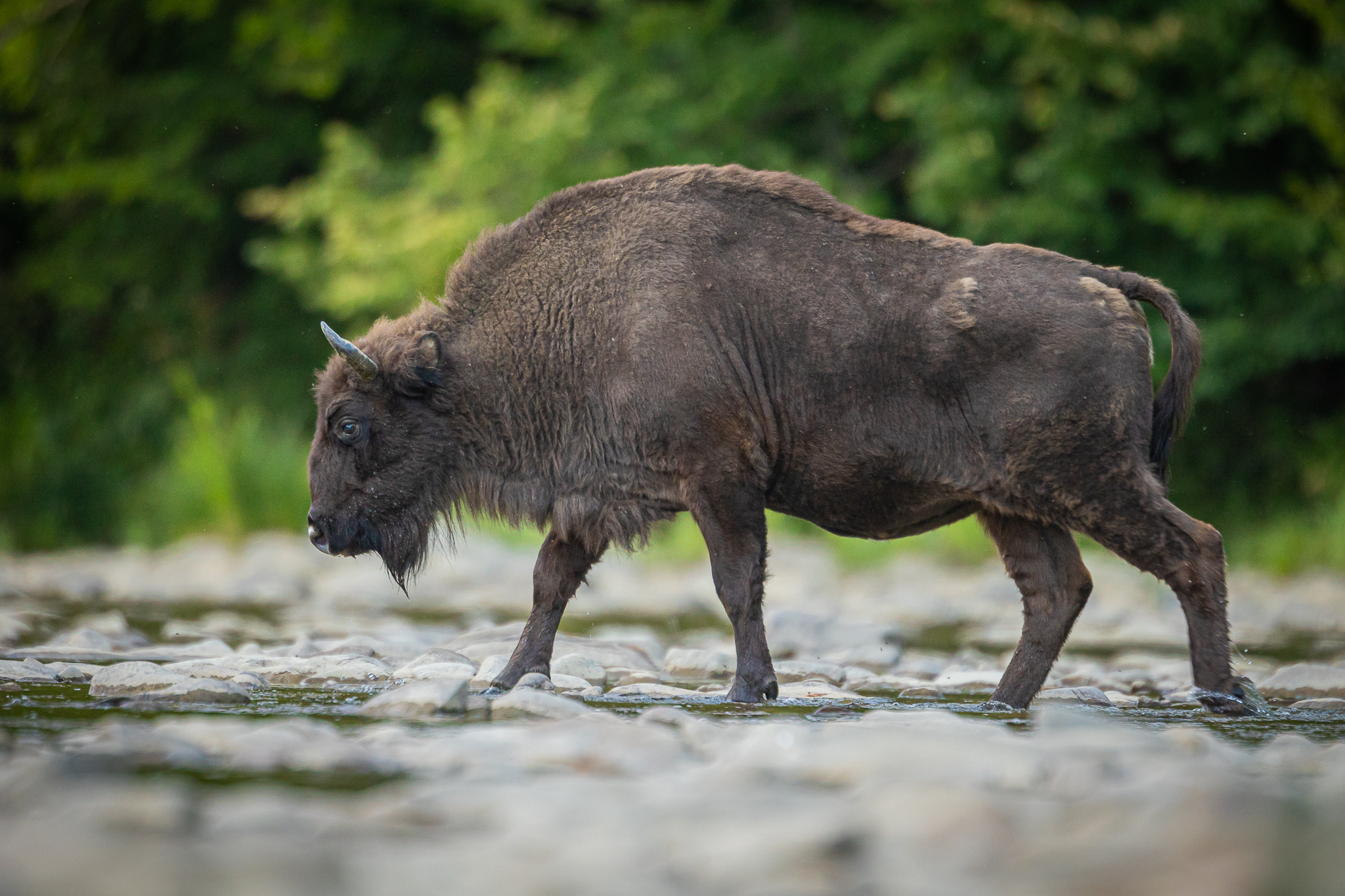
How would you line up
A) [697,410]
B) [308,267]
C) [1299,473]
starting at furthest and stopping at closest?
[308,267] < [1299,473] < [697,410]

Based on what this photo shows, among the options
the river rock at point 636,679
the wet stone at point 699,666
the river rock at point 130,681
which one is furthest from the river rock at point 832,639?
the river rock at point 130,681

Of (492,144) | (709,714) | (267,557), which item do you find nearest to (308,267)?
(492,144)

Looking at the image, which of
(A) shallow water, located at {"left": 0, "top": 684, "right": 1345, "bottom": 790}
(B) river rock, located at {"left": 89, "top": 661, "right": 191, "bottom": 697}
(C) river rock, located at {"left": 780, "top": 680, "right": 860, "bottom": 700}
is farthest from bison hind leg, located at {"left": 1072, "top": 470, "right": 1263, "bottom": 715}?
(B) river rock, located at {"left": 89, "top": 661, "right": 191, "bottom": 697}

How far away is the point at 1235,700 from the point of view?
493 cm

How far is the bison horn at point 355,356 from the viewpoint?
18.1 ft

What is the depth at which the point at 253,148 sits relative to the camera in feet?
62.2

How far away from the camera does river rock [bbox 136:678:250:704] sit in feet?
14.9

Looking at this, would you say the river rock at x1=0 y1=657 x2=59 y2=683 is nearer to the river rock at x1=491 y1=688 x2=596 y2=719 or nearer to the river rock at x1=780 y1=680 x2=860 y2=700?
the river rock at x1=491 y1=688 x2=596 y2=719

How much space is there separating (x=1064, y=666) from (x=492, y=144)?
32.0 ft

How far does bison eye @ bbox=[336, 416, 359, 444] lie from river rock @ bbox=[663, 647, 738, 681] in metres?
1.81

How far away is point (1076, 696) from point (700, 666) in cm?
173

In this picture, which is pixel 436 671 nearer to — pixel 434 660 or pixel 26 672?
pixel 434 660

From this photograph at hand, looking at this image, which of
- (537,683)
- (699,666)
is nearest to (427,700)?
A: (537,683)

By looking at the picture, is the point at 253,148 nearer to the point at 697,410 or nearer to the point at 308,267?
the point at 308,267
